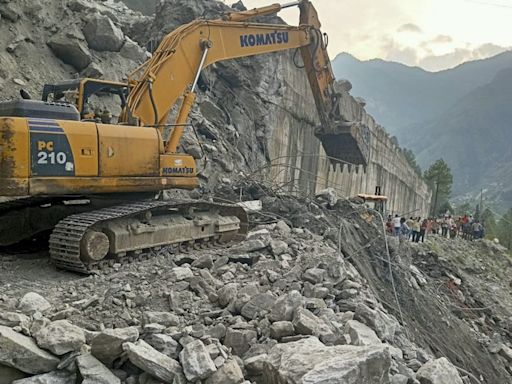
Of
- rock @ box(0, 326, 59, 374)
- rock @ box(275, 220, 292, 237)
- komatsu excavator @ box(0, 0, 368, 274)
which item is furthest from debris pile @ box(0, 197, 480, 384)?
rock @ box(275, 220, 292, 237)

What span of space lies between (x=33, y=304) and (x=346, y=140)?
1131 centimetres

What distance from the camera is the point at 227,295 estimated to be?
471cm

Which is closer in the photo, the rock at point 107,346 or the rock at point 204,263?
the rock at point 107,346

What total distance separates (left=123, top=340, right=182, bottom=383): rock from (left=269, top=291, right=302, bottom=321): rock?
1164 mm

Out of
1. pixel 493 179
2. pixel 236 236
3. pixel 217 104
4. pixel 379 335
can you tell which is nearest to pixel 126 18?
pixel 217 104

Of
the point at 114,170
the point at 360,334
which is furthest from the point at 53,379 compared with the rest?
the point at 114,170

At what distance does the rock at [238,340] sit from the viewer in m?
3.86

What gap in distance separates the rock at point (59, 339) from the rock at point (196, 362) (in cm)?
73

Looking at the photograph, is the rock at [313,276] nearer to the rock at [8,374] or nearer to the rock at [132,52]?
the rock at [8,374]

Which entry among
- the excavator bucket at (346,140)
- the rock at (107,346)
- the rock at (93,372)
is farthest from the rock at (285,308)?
the excavator bucket at (346,140)

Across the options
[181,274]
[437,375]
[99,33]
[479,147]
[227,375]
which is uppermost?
[479,147]

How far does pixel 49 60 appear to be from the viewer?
36.8 ft

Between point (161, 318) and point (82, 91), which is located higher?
point (82, 91)

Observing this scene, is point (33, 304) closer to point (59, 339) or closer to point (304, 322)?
point (59, 339)
